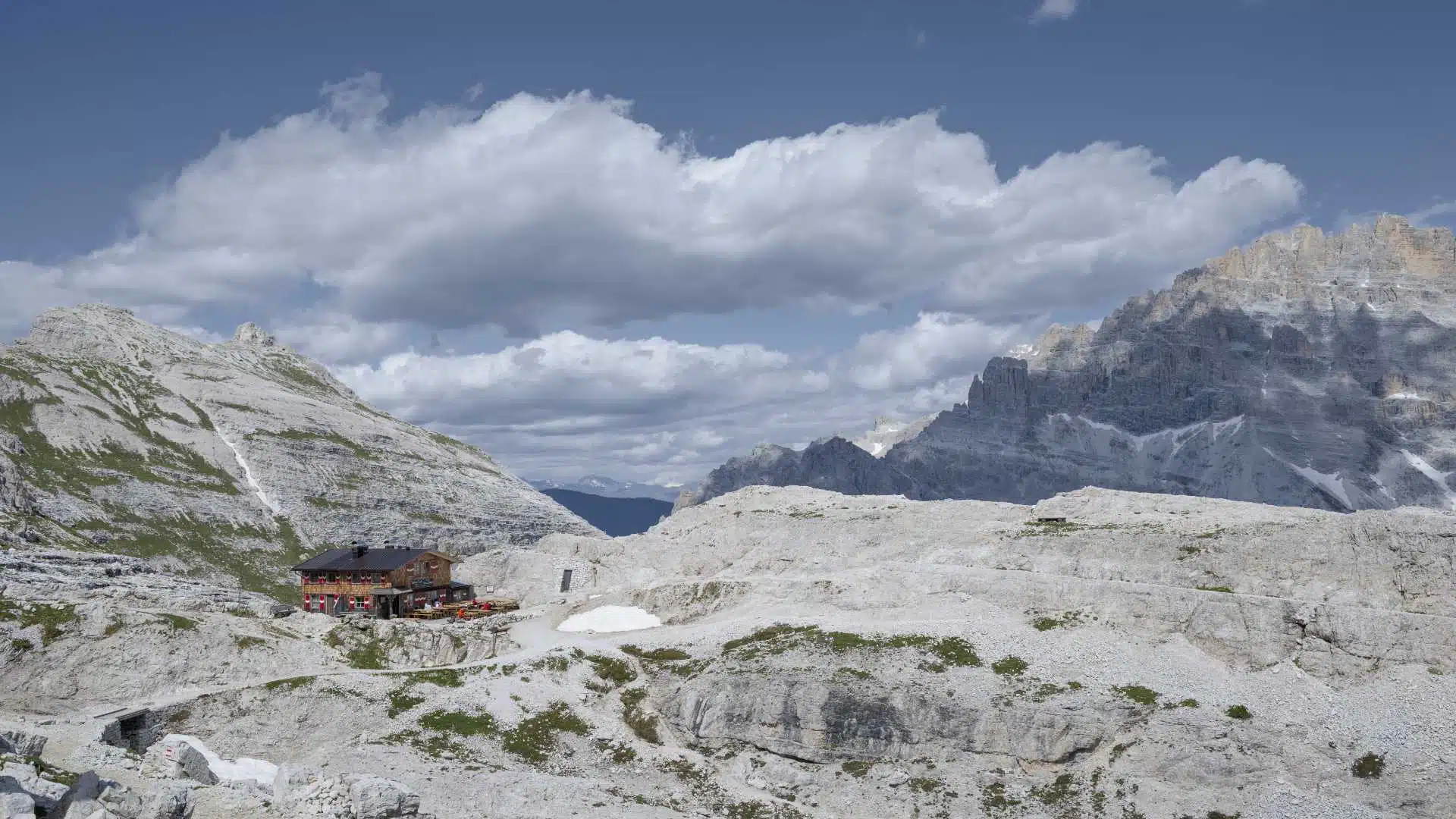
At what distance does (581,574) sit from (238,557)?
72.6 metres

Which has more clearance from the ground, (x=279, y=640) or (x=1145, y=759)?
(x=279, y=640)

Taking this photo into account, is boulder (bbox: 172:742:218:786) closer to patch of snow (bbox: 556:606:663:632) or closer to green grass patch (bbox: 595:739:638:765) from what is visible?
green grass patch (bbox: 595:739:638:765)

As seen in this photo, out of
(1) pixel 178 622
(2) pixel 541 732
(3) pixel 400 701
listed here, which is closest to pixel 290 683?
(3) pixel 400 701

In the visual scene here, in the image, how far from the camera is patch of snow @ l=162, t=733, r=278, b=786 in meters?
62.8

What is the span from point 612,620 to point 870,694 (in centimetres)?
3632

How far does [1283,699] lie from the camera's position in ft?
251

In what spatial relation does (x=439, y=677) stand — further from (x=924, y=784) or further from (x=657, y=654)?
(x=924, y=784)

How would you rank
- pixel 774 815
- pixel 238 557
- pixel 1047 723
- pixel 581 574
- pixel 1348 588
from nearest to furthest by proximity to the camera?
1. pixel 774 815
2. pixel 1047 723
3. pixel 1348 588
4. pixel 581 574
5. pixel 238 557

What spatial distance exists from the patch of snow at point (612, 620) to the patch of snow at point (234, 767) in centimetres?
3961

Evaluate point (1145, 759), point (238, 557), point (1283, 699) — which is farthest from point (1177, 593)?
point (238, 557)

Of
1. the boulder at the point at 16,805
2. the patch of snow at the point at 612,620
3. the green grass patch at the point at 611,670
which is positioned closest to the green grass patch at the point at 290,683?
the green grass patch at the point at 611,670

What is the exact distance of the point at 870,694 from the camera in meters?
80.6

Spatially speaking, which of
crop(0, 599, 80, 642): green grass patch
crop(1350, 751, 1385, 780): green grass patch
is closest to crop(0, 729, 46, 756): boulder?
crop(0, 599, 80, 642): green grass patch

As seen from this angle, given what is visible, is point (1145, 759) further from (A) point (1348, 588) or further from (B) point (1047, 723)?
(A) point (1348, 588)
